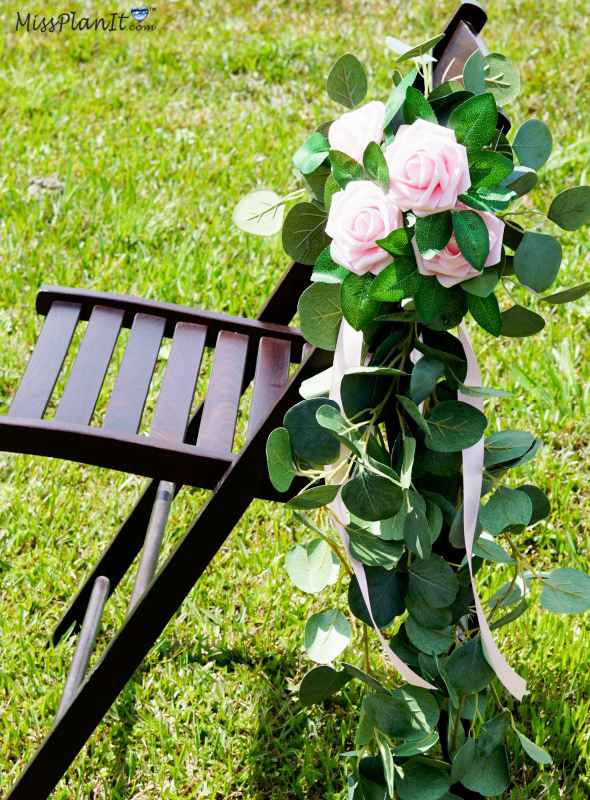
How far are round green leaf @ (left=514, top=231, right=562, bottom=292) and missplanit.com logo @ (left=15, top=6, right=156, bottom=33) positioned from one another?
3898mm

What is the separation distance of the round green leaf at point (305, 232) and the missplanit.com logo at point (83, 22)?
12.0 ft

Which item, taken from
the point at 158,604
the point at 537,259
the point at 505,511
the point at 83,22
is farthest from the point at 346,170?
the point at 83,22

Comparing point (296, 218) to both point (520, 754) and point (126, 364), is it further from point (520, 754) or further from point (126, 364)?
point (520, 754)

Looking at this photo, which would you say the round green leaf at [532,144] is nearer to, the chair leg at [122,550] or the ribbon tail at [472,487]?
the ribbon tail at [472,487]

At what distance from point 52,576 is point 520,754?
1.12 m

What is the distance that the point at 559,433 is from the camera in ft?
8.54

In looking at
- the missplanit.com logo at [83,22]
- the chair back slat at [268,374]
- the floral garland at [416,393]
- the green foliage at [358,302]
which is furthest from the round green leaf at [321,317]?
the missplanit.com logo at [83,22]

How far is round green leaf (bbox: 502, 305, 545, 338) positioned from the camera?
53.1 inches

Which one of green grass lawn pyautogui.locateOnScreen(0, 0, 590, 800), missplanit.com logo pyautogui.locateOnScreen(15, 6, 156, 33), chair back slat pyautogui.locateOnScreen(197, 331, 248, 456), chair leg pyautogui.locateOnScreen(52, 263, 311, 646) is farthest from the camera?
missplanit.com logo pyautogui.locateOnScreen(15, 6, 156, 33)

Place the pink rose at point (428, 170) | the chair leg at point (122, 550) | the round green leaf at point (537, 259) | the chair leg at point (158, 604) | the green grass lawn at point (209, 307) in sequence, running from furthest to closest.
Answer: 1. the chair leg at point (122, 550)
2. the green grass lawn at point (209, 307)
3. the chair leg at point (158, 604)
4. the round green leaf at point (537, 259)
5. the pink rose at point (428, 170)

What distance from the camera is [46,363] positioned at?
179 centimetres

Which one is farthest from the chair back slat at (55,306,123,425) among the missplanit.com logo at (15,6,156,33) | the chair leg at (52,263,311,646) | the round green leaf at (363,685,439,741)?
the missplanit.com logo at (15,6,156,33)

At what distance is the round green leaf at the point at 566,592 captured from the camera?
136 centimetres

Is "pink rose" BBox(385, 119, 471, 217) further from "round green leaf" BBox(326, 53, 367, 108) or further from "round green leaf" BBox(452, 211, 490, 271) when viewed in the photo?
"round green leaf" BBox(326, 53, 367, 108)
